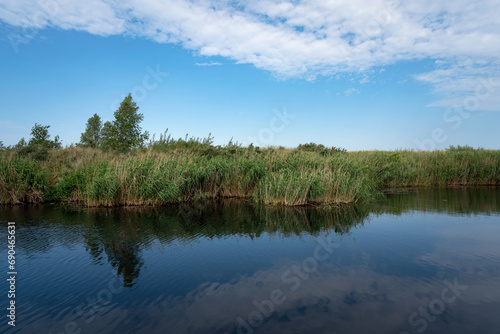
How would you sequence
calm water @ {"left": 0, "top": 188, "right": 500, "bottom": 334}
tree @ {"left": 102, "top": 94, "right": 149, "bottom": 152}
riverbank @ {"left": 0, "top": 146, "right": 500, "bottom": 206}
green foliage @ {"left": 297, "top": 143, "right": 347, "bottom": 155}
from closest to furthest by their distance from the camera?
calm water @ {"left": 0, "top": 188, "right": 500, "bottom": 334} → riverbank @ {"left": 0, "top": 146, "right": 500, "bottom": 206} → green foliage @ {"left": 297, "top": 143, "right": 347, "bottom": 155} → tree @ {"left": 102, "top": 94, "right": 149, "bottom": 152}

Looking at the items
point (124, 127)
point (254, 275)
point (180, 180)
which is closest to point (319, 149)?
point (180, 180)

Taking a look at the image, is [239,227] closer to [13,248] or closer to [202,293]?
[202,293]

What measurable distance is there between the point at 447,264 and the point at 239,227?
19.4 ft

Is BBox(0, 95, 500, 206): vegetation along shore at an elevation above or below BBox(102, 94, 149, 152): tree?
below

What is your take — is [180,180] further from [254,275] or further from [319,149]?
[319,149]

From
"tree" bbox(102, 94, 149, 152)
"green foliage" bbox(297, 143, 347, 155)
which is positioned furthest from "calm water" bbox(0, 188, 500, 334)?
"tree" bbox(102, 94, 149, 152)

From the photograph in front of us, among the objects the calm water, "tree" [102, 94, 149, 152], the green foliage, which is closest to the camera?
the calm water

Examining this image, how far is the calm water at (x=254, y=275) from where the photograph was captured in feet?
14.8

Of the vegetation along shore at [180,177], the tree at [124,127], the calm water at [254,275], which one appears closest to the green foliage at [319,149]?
the vegetation along shore at [180,177]

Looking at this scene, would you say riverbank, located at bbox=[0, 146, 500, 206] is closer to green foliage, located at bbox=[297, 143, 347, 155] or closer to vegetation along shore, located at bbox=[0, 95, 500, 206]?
vegetation along shore, located at bbox=[0, 95, 500, 206]

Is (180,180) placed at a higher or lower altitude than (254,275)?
higher

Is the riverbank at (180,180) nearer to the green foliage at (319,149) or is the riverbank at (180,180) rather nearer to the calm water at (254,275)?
the calm water at (254,275)

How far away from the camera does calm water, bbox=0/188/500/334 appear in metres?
4.50

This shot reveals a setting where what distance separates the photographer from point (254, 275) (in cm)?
617
